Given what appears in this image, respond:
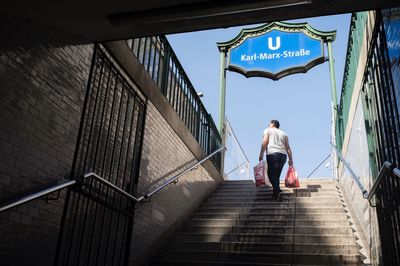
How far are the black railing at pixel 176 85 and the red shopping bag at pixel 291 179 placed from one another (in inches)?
85.0

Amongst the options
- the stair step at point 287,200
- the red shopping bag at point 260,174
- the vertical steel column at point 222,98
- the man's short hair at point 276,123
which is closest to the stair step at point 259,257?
the stair step at point 287,200

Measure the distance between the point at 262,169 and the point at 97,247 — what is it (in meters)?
4.58

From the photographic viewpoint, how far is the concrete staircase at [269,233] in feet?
18.3

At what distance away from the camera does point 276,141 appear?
321 inches

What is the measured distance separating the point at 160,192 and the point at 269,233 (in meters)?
1.82

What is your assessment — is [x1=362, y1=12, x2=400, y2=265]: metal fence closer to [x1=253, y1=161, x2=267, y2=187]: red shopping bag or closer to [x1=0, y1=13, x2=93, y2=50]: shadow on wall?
[x1=0, y1=13, x2=93, y2=50]: shadow on wall

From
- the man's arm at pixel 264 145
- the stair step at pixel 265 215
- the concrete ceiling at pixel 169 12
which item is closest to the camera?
the concrete ceiling at pixel 169 12

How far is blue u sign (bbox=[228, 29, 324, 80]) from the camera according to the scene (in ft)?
38.0

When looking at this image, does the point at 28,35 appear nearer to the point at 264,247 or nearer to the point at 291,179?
the point at 264,247

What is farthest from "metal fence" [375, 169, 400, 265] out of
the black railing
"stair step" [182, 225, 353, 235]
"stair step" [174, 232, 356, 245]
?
the black railing

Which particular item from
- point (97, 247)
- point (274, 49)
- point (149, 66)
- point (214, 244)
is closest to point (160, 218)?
point (214, 244)

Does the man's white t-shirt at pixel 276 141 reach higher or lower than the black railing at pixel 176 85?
lower

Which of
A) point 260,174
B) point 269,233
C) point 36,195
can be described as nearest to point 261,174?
point 260,174

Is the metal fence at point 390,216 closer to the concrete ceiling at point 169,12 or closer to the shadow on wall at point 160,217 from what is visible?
the concrete ceiling at point 169,12
